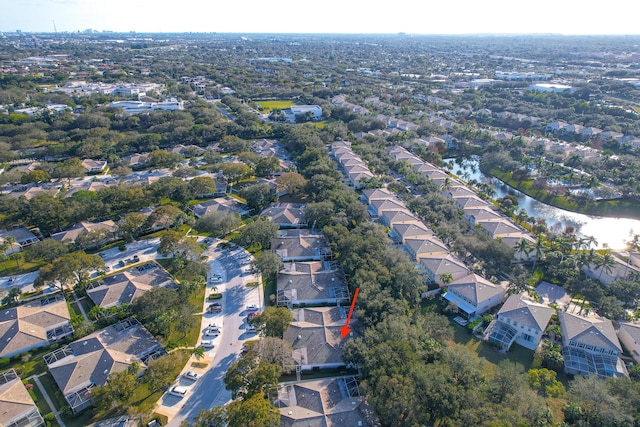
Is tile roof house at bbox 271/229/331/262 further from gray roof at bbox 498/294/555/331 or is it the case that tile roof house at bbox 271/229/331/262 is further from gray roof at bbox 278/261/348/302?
gray roof at bbox 498/294/555/331

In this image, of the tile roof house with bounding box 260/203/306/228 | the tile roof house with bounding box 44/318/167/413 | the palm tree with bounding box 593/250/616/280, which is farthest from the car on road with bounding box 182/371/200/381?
the palm tree with bounding box 593/250/616/280

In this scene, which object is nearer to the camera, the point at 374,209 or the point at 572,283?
the point at 572,283

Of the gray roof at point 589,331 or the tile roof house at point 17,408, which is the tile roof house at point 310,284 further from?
the tile roof house at point 17,408

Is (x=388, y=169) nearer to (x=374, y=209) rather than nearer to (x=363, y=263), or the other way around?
(x=374, y=209)

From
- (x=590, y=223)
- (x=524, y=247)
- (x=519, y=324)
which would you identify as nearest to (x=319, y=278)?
(x=519, y=324)

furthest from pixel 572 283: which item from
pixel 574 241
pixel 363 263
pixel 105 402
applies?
pixel 105 402

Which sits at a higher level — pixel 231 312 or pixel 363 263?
pixel 363 263
